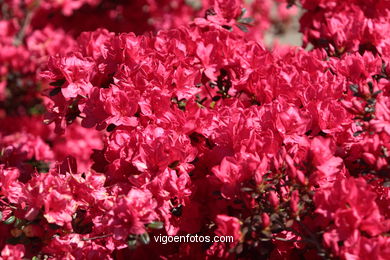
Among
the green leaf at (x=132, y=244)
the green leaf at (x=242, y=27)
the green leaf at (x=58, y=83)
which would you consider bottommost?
the green leaf at (x=132, y=244)

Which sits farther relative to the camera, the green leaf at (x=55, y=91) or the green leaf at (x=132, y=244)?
the green leaf at (x=55, y=91)

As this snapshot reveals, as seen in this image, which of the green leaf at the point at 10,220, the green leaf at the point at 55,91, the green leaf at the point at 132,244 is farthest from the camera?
the green leaf at the point at 55,91

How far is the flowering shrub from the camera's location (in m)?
1.48

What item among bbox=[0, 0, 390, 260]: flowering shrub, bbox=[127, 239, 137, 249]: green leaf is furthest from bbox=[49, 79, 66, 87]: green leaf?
bbox=[127, 239, 137, 249]: green leaf

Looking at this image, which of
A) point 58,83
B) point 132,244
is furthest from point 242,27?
point 132,244

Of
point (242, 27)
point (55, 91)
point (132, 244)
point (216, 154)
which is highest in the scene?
point (242, 27)

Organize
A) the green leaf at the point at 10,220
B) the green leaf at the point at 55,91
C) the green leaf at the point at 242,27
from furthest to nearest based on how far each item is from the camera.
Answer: the green leaf at the point at 242,27, the green leaf at the point at 55,91, the green leaf at the point at 10,220

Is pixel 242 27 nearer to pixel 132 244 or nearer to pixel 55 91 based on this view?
pixel 55 91

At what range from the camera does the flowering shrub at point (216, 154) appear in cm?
148

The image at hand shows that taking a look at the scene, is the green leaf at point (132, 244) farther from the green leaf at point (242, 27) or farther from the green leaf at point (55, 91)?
the green leaf at point (242, 27)

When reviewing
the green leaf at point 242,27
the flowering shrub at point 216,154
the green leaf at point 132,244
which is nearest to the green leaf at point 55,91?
the flowering shrub at point 216,154

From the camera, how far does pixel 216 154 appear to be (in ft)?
5.61

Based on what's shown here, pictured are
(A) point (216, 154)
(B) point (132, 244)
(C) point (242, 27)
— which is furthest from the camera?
(C) point (242, 27)

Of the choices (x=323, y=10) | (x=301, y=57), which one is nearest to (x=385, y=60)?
(x=301, y=57)
